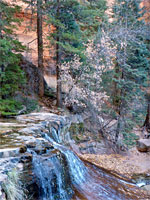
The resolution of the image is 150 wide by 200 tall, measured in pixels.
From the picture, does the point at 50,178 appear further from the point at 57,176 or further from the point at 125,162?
the point at 125,162

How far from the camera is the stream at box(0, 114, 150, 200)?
3.83m

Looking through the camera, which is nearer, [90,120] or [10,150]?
[10,150]

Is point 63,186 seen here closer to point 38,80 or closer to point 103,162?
point 103,162

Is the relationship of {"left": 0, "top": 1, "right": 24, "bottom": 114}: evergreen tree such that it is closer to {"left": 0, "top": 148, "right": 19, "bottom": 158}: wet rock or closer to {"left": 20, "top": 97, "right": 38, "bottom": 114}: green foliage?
{"left": 20, "top": 97, "right": 38, "bottom": 114}: green foliage

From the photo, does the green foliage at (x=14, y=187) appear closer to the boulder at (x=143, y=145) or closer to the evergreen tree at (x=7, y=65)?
the evergreen tree at (x=7, y=65)

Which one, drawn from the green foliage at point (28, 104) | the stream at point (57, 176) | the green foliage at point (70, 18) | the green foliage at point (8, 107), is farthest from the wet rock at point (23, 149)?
the green foliage at point (70, 18)

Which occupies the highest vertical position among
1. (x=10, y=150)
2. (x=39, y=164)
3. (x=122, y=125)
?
(x=10, y=150)

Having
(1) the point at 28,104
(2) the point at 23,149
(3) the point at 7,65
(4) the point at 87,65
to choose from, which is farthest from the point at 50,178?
(4) the point at 87,65

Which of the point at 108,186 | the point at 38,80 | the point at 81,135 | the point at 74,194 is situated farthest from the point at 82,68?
the point at 74,194

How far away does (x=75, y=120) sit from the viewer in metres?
11.0

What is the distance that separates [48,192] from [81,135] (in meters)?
6.80

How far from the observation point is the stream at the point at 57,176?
151 inches

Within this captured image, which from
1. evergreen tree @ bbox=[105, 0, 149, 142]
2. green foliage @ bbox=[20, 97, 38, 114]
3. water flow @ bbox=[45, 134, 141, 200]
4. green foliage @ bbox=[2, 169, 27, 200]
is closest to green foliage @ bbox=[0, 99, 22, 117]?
green foliage @ bbox=[20, 97, 38, 114]

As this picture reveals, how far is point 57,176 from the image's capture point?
4176mm
